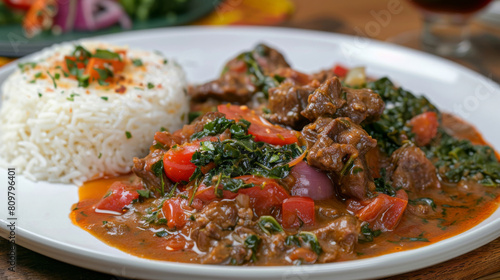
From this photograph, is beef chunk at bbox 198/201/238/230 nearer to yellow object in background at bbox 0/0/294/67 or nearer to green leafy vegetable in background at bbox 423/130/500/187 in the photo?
green leafy vegetable in background at bbox 423/130/500/187

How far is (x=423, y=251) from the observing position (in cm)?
363

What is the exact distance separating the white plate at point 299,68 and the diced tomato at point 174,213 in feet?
1.60

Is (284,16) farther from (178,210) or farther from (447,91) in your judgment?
(178,210)

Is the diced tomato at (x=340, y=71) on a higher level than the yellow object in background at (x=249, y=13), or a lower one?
higher

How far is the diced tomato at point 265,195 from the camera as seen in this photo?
4215 millimetres

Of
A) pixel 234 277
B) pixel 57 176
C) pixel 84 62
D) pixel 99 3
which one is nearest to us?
pixel 234 277

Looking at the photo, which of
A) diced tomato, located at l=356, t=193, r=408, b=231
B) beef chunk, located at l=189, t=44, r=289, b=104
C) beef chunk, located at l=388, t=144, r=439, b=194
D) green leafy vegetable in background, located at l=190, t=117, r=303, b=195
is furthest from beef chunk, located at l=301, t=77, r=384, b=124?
beef chunk, located at l=189, t=44, r=289, b=104

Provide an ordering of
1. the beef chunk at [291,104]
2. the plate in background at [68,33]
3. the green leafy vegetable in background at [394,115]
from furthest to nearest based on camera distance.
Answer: the plate in background at [68,33] → the green leafy vegetable in background at [394,115] → the beef chunk at [291,104]

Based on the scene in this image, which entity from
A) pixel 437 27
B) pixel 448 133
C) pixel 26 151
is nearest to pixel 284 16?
pixel 437 27

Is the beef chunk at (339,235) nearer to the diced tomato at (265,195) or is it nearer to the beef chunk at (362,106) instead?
the diced tomato at (265,195)

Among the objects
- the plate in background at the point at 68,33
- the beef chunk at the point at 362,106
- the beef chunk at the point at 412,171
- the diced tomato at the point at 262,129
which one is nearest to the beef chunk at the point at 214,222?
the diced tomato at the point at 262,129

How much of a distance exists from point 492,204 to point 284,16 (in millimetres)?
5503

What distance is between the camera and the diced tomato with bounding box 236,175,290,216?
4.21 metres

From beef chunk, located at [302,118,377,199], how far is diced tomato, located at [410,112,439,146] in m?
1.15
